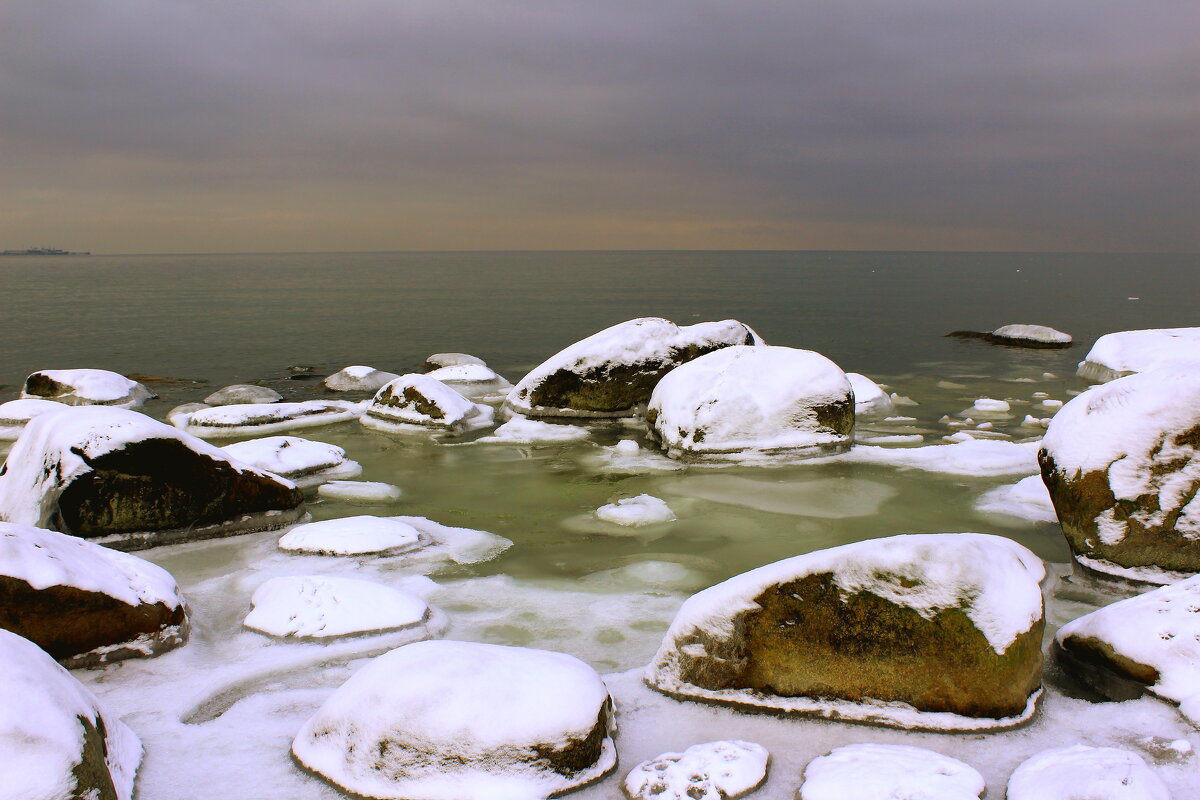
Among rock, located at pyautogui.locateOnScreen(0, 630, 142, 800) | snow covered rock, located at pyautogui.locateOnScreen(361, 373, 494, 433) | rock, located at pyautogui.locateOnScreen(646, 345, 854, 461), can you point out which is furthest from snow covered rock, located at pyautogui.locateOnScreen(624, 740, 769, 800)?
snow covered rock, located at pyautogui.locateOnScreen(361, 373, 494, 433)

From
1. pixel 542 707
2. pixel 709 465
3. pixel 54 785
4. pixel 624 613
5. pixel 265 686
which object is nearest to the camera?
pixel 54 785

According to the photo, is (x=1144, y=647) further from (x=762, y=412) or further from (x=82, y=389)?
(x=82, y=389)

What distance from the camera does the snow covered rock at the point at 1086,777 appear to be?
321 centimetres

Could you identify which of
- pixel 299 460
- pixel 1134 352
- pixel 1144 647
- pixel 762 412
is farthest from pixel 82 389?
pixel 1134 352

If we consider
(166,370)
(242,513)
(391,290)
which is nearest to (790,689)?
(242,513)

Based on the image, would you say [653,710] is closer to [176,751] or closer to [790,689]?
[790,689]

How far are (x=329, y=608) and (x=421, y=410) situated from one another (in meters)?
7.68

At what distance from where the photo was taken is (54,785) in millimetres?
2898

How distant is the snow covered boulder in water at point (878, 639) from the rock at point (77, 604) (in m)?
3.18

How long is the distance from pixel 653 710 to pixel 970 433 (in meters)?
9.42

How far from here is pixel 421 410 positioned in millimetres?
12977

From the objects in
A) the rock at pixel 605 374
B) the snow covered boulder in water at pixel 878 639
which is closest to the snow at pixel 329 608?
the snow covered boulder in water at pixel 878 639

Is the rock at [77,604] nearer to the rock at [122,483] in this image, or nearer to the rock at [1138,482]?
the rock at [122,483]

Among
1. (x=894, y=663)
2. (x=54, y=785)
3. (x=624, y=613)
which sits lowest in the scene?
(x=624, y=613)
